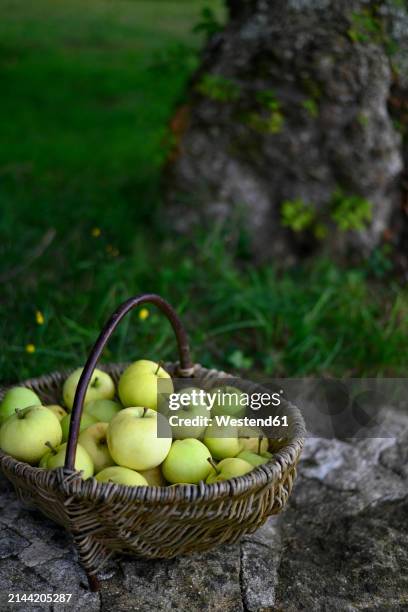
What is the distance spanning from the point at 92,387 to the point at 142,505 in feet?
2.02

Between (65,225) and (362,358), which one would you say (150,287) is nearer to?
(65,225)

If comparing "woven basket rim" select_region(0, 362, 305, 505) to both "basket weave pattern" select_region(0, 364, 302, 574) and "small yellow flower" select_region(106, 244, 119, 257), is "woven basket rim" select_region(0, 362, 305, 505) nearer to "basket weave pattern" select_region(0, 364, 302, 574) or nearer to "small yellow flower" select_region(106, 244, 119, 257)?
"basket weave pattern" select_region(0, 364, 302, 574)

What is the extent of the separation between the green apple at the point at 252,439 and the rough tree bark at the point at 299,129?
75.2 inches

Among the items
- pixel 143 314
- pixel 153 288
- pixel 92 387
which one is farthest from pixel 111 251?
pixel 92 387

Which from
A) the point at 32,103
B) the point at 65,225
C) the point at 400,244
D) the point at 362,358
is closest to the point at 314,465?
the point at 362,358

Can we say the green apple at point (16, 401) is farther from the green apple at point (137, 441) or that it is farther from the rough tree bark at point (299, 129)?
the rough tree bark at point (299, 129)

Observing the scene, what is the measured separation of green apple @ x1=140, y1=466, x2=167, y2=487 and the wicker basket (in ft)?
0.59

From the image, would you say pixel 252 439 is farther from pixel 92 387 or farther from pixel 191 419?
pixel 92 387

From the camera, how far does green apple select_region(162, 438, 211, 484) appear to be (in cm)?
192

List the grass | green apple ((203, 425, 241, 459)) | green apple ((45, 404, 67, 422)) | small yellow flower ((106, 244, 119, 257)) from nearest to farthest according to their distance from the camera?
green apple ((203, 425, 241, 459)) → green apple ((45, 404, 67, 422)) → the grass → small yellow flower ((106, 244, 119, 257))

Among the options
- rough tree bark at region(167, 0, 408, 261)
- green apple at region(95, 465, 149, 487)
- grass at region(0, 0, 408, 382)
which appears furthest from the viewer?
rough tree bark at region(167, 0, 408, 261)

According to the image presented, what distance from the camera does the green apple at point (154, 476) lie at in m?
1.94

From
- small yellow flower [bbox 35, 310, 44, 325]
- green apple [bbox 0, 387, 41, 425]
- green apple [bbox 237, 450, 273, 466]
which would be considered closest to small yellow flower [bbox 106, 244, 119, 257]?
small yellow flower [bbox 35, 310, 44, 325]

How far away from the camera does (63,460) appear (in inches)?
71.7
